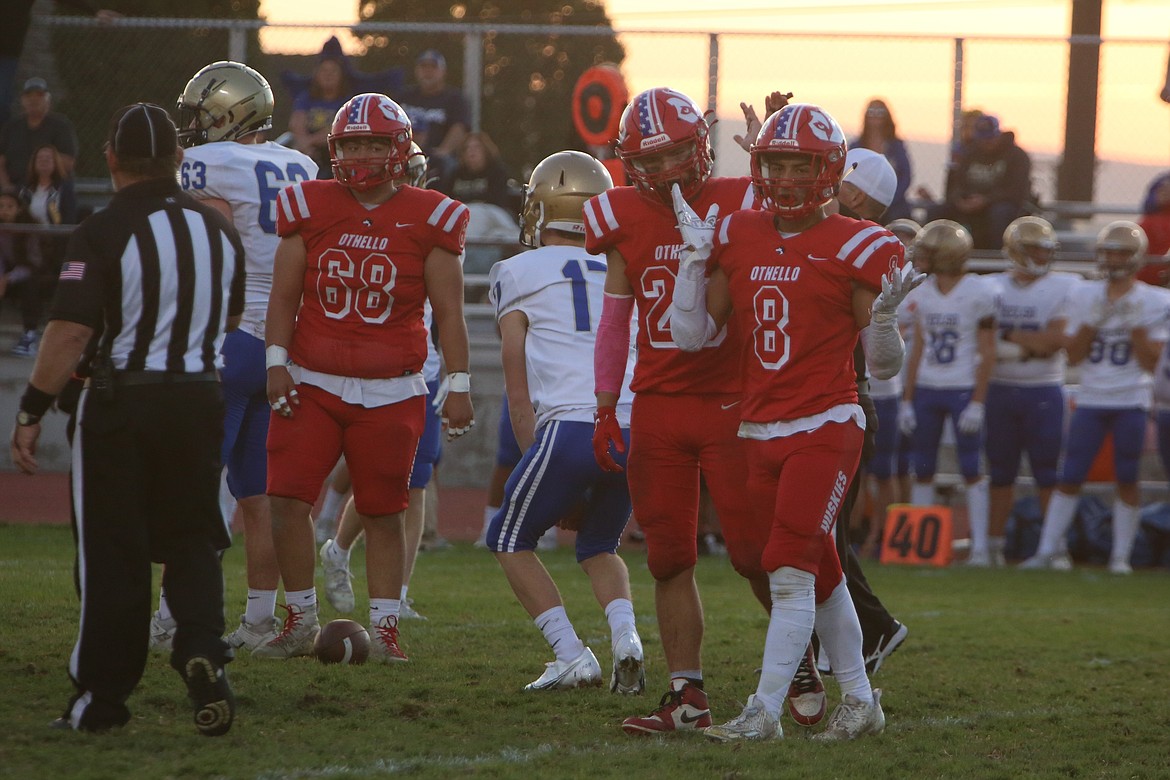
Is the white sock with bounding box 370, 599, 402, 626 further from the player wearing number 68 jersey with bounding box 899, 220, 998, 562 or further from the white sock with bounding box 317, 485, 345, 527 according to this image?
the player wearing number 68 jersey with bounding box 899, 220, 998, 562

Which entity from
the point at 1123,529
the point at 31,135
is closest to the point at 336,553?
the point at 1123,529

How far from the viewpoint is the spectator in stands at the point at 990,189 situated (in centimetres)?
1240

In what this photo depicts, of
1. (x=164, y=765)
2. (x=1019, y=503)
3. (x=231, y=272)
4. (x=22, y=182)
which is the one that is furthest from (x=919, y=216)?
(x=164, y=765)

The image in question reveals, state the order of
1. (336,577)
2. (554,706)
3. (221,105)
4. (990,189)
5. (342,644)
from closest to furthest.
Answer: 1. (554,706)
2. (342,644)
3. (221,105)
4. (336,577)
5. (990,189)

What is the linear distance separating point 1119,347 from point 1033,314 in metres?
0.60

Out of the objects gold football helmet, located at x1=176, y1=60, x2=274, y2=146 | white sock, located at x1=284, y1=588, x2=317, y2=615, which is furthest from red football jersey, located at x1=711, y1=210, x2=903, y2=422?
gold football helmet, located at x1=176, y1=60, x2=274, y2=146

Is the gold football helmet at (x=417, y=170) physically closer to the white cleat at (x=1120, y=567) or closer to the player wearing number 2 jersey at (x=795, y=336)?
the player wearing number 2 jersey at (x=795, y=336)

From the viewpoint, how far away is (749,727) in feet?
14.6

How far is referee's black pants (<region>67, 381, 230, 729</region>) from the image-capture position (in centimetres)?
425

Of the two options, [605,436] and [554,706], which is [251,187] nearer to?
[605,436]

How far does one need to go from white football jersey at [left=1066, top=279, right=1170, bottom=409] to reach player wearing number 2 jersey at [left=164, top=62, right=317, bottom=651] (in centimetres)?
608

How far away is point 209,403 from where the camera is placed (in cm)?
440

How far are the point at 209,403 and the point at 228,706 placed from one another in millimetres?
853

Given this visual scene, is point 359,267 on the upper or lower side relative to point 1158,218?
lower
